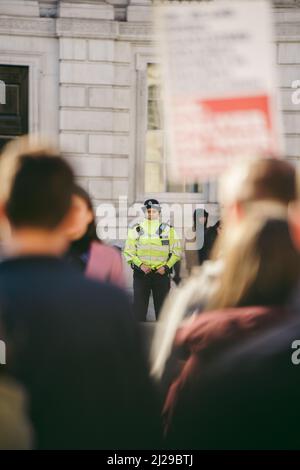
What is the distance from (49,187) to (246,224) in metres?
0.62

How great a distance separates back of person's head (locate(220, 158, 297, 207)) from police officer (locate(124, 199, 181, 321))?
6.61 metres

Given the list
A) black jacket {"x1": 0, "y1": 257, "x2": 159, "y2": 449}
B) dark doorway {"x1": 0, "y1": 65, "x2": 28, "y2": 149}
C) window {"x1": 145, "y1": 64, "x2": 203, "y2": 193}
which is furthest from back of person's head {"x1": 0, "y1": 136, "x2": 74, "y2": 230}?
window {"x1": 145, "y1": 64, "x2": 203, "y2": 193}

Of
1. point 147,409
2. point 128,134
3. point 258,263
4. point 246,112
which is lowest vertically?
point 147,409

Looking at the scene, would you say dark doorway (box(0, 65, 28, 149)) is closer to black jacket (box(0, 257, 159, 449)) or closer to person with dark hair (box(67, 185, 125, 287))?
person with dark hair (box(67, 185, 125, 287))

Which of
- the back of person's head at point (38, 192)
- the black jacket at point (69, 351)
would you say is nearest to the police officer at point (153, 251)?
the back of person's head at point (38, 192)

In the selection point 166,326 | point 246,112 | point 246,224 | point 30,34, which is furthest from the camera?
point 30,34

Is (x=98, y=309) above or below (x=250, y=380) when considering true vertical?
above

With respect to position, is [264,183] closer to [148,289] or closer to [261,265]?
[261,265]

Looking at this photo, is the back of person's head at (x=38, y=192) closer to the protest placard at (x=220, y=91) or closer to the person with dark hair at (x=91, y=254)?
the protest placard at (x=220, y=91)

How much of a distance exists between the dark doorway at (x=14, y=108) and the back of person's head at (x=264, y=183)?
Result: 33.9 ft

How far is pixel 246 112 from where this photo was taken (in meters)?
2.84

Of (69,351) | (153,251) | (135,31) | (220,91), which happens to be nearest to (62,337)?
(69,351)
